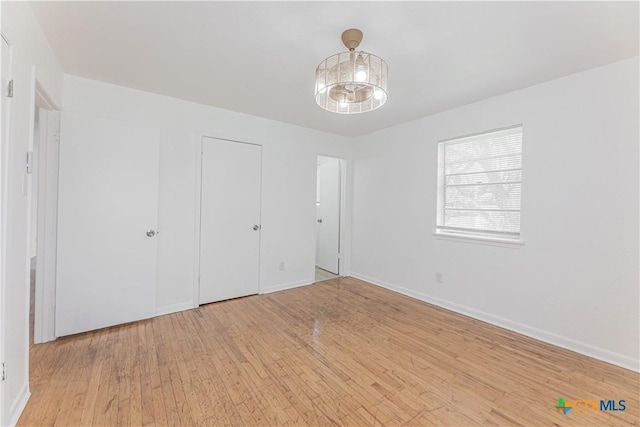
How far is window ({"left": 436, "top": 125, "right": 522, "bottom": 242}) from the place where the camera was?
2885 mm

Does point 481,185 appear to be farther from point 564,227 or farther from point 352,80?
point 352,80

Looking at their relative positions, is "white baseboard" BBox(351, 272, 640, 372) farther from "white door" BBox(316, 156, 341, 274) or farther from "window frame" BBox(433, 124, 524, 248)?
"white door" BBox(316, 156, 341, 274)

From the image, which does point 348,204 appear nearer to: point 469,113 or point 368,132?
point 368,132

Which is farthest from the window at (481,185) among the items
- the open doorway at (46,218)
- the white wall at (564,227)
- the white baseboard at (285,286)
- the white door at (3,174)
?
the open doorway at (46,218)

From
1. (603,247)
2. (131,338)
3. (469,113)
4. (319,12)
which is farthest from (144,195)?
(603,247)

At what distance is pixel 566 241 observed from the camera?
8.14 ft

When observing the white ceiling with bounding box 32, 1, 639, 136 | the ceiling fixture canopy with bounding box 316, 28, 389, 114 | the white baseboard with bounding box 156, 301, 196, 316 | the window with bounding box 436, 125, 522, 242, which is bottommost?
the white baseboard with bounding box 156, 301, 196, 316

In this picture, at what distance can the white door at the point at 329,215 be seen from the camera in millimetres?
4914

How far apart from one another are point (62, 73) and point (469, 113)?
4155 millimetres

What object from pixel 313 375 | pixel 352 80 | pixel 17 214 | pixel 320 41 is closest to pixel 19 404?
pixel 17 214

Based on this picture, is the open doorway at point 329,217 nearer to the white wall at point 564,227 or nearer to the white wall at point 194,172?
the white wall at point 194,172

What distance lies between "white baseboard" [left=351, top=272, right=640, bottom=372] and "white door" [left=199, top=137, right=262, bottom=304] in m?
2.27

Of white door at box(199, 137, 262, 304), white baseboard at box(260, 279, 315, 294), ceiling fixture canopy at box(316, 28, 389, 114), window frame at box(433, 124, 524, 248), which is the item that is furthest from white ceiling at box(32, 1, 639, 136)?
white baseboard at box(260, 279, 315, 294)

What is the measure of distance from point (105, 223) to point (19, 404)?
1.51 m
